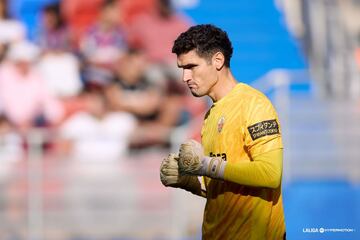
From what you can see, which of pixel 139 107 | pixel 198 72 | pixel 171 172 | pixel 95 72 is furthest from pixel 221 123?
pixel 95 72

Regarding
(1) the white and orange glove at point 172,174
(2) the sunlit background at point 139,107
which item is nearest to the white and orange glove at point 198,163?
(1) the white and orange glove at point 172,174

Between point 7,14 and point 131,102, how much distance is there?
2313mm

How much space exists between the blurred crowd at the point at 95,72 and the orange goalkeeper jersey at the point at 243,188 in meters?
7.30

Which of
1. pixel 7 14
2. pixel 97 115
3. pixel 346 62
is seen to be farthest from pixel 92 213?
pixel 346 62

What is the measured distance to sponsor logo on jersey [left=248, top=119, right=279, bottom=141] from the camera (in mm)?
4379

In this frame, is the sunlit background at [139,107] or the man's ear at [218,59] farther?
the sunlit background at [139,107]

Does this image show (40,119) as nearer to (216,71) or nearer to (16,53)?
(16,53)

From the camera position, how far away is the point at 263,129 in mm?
4387

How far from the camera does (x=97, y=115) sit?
12633 mm

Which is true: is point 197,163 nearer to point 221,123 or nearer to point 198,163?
point 198,163

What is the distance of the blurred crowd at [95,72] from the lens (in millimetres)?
12641

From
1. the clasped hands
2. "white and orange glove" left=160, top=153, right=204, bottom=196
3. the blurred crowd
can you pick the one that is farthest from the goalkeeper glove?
the blurred crowd

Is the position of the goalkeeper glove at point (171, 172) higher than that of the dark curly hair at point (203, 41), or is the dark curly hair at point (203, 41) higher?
the dark curly hair at point (203, 41)

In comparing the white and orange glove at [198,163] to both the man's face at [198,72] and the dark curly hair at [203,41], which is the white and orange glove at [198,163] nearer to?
the man's face at [198,72]
